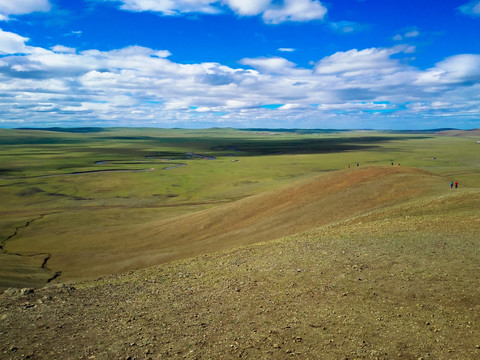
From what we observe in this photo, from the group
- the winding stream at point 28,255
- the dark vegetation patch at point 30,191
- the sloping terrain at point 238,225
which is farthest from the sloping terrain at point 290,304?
the dark vegetation patch at point 30,191

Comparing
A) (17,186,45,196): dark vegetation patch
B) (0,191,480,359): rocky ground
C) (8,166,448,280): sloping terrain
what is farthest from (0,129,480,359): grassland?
(17,186,45,196): dark vegetation patch

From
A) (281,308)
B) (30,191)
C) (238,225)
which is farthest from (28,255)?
(30,191)

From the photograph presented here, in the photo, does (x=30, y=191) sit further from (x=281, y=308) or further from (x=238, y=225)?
(x=281, y=308)

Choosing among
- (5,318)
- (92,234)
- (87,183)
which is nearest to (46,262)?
(92,234)

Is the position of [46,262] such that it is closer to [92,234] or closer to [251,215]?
[92,234]

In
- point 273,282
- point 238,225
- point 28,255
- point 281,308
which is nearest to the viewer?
point 281,308

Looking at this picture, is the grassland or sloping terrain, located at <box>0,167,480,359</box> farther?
the grassland

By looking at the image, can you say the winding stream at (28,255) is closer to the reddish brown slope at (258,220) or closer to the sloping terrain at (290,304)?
the reddish brown slope at (258,220)

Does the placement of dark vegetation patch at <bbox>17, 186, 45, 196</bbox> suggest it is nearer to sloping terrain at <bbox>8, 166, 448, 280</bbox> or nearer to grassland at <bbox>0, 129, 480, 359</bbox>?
sloping terrain at <bbox>8, 166, 448, 280</bbox>
